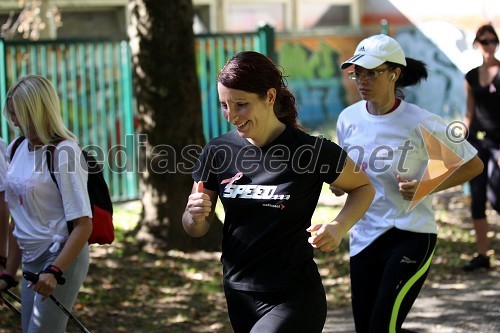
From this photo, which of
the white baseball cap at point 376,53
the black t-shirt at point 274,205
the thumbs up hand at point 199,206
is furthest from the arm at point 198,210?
the white baseball cap at point 376,53

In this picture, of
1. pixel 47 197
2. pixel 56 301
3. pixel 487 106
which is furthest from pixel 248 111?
pixel 487 106

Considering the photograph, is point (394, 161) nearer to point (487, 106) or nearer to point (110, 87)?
point (487, 106)

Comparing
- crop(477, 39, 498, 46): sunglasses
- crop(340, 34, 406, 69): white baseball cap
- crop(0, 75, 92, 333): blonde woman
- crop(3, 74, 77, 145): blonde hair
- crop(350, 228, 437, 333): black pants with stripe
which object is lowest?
crop(350, 228, 437, 333): black pants with stripe

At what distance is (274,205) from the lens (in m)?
3.79

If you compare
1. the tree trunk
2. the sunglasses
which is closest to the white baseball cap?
the sunglasses

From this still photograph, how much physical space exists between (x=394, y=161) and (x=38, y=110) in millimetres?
1983

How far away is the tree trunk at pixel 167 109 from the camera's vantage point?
363 inches

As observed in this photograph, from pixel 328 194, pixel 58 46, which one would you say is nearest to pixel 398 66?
pixel 58 46

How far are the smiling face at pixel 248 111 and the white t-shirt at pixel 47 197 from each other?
1.05 metres

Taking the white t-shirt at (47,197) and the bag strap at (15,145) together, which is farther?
the bag strap at (15,145)

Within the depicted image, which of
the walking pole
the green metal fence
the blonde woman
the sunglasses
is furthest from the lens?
the green metal fence

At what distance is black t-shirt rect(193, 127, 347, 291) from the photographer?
3801 millimetres

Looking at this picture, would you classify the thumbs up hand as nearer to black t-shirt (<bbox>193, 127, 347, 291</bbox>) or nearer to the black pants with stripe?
black t-shirt (<bbox>193, 127, 347, 291</bbox>)

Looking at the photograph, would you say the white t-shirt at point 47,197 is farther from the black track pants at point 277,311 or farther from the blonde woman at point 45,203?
the black track pants at point 277,311
